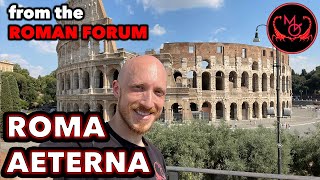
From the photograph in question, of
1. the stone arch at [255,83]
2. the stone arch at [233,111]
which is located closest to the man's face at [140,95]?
the stone arch at [233,111]

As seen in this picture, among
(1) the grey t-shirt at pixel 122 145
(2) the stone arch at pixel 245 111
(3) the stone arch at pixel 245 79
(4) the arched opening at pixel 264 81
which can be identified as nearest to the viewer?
(1) the grey t-shirt at pixel 122 145

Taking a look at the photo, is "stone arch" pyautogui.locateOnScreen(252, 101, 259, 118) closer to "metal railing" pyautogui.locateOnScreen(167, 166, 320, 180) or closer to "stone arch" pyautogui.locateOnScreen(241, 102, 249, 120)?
"stone arch" pyautogui.locateOnScreen(241, 102, 249, 120)

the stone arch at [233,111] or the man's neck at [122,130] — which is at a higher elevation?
the man's neck at [122,130]

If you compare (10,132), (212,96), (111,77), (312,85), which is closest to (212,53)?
(212,96)

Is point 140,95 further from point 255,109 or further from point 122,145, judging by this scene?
point 255,109

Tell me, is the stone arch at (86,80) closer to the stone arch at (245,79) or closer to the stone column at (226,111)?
the stone column at (226,111)

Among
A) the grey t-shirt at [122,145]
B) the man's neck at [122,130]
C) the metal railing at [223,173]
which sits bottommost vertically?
the metal railing at [223,173]

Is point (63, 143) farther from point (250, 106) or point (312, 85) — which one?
point (312, 85)
